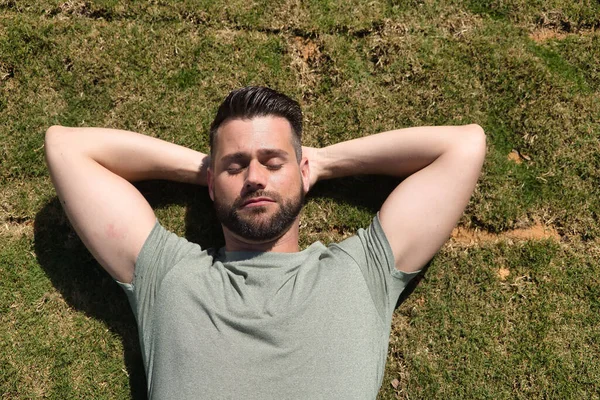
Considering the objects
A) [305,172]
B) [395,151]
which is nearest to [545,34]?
[395,151]

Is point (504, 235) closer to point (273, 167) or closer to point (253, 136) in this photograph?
point (273, 167)

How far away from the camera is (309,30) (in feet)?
15.5

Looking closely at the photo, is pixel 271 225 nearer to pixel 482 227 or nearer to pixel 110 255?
pixel 110 255

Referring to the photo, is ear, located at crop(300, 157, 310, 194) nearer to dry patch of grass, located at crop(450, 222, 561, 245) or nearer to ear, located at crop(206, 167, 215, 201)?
ear, located at crop(206, 167, 215, 201)

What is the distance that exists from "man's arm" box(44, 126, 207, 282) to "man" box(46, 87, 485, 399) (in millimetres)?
10

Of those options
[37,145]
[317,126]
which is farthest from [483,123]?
[37,145]

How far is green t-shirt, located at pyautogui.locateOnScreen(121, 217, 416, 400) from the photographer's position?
328cm

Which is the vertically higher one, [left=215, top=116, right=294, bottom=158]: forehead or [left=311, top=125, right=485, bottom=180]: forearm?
[left=215, top=116, right=294, bottom=158]: forehead

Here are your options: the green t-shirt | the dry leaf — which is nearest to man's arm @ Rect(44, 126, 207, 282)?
the green t-shirt

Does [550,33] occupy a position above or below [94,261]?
above

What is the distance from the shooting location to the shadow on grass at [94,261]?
14.1 ft

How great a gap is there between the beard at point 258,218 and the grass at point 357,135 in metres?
0.81

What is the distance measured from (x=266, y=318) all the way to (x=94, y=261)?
1863mm

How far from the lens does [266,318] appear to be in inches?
134
